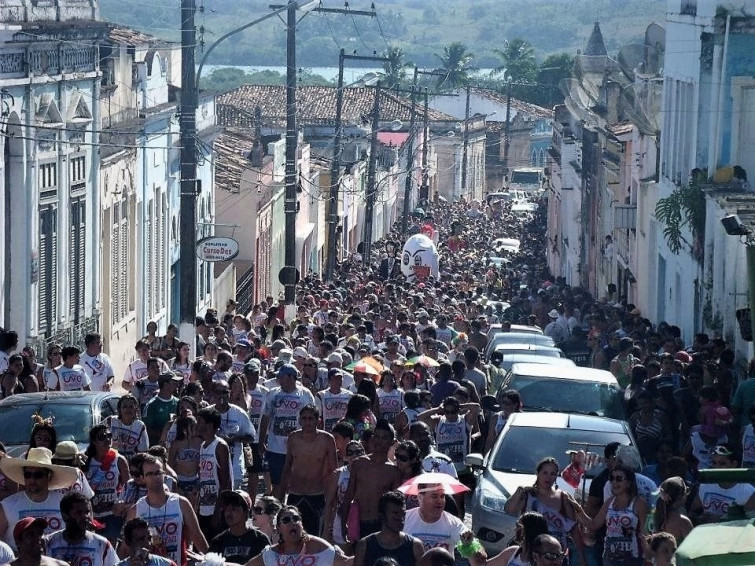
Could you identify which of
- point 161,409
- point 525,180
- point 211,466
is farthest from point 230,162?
point 525,180

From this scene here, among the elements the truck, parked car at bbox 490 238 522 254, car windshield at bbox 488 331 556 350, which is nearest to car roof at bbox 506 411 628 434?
car windshield at bbox 488 331 556 350

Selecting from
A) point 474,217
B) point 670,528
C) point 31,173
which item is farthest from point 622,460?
point 474,217

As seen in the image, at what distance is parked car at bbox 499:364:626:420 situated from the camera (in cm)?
1794

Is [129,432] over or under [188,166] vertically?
under

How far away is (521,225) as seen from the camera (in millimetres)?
84750

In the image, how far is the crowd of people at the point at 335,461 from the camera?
34.3ft

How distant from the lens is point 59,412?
15.4 metres

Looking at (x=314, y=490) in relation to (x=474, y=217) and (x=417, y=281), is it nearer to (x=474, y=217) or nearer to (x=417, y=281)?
(x=417, y=281)

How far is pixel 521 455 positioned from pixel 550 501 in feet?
7.98

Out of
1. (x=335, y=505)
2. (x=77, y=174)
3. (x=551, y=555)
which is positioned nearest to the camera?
(x=551, y=555)

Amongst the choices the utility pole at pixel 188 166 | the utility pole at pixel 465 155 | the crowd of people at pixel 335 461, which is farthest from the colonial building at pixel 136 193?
the utility pole at pixel 465 155

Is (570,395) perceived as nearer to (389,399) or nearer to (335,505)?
(389,399)

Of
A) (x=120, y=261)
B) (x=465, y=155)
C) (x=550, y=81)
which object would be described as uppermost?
(x=120, y=261)

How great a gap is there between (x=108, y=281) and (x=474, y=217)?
171 ft
